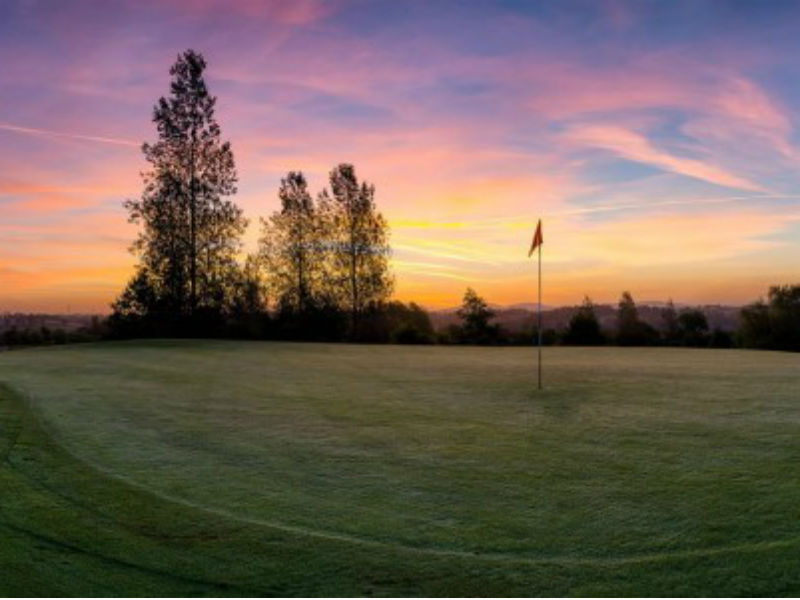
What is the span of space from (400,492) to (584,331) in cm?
2595

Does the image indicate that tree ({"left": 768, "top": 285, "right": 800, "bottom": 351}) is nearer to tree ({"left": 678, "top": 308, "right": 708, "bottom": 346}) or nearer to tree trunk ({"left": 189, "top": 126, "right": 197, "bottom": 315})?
tree ({"left": 678, "top": 308, "right": 708, "bottom": 346})

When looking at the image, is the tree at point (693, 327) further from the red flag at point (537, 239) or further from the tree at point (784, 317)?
the red flag at point (537, 239)

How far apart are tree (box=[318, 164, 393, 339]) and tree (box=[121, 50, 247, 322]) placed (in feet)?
21.7

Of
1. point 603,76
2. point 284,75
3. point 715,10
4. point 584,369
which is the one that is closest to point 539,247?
point 584,369

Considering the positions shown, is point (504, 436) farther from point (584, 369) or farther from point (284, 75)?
point (284, 75)

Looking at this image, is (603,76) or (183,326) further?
(183,326)

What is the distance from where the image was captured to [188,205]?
32.2m

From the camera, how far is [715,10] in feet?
46.0

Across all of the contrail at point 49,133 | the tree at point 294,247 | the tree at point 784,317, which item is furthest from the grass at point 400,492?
the tree at point 294,247

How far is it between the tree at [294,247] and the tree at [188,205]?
3742mm

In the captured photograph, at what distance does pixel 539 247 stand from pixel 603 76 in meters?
8.27

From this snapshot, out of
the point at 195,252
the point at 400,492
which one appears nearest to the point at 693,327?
the point at 195,252

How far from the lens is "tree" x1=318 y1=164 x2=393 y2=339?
3762 centimetres

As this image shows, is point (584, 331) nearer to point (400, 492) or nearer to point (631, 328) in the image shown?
point (631, 328)
